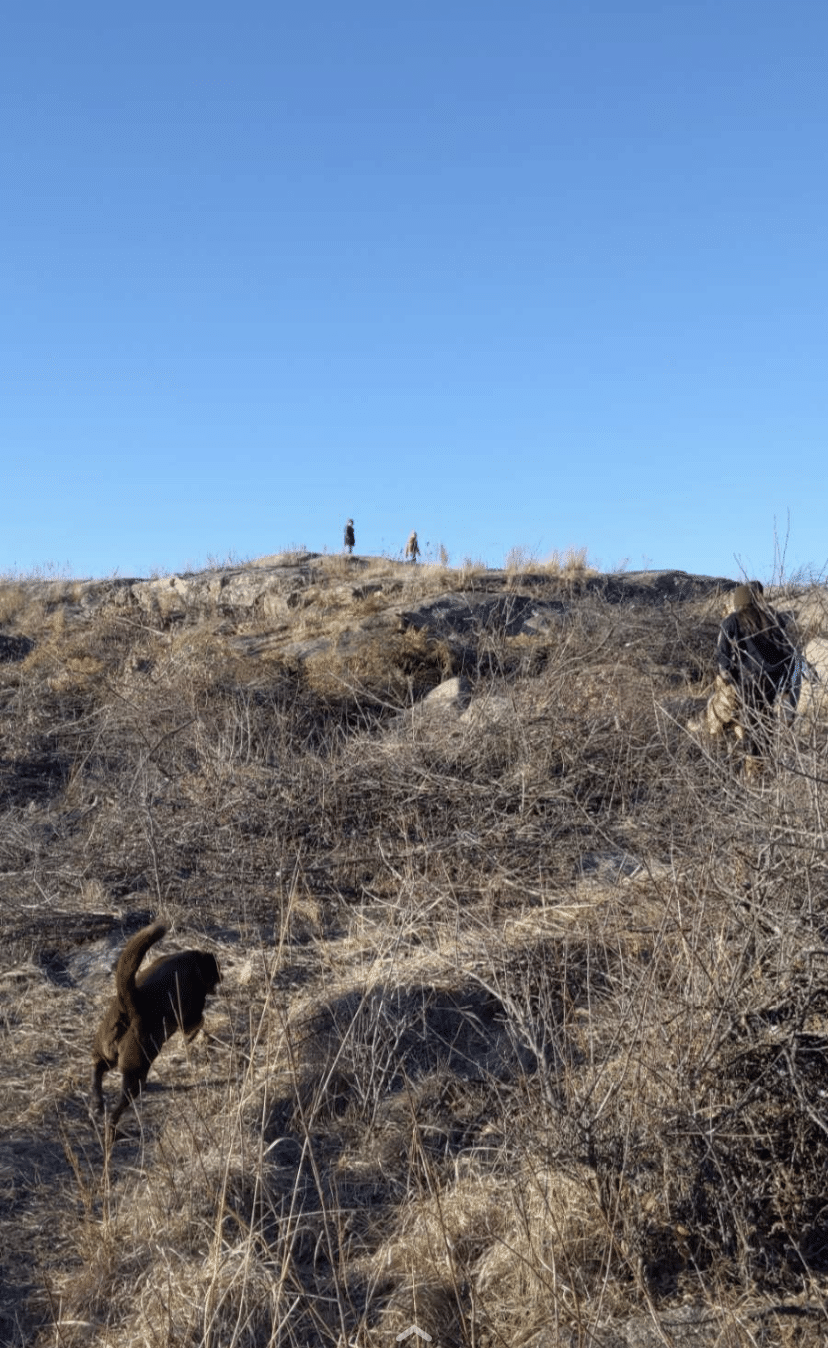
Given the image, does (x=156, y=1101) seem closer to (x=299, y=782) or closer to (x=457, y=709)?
(x=299, y=782)

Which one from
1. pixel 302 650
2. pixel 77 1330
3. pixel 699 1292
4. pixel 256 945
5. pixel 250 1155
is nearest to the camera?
pixel 699 1292

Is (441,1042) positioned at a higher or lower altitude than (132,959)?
lower

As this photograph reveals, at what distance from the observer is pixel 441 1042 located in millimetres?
5102

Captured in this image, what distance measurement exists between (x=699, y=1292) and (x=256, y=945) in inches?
137

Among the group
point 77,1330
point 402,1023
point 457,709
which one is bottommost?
point 77,1330

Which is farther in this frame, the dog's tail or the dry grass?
the dog's tail

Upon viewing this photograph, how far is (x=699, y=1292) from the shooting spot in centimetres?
317

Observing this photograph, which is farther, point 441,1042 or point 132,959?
point 441,1042

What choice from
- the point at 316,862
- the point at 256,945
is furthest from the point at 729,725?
the point at 256,945

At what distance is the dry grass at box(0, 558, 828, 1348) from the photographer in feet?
10.5

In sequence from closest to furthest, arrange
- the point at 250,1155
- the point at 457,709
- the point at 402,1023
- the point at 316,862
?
the point at 250,1155
the point at 402,1023
the point at 316,862
the point at 457,709

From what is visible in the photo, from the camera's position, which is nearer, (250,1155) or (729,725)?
(250,1155)

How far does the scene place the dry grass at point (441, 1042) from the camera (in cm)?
321

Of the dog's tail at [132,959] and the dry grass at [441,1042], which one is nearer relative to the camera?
the dry grass at [441,1042]
